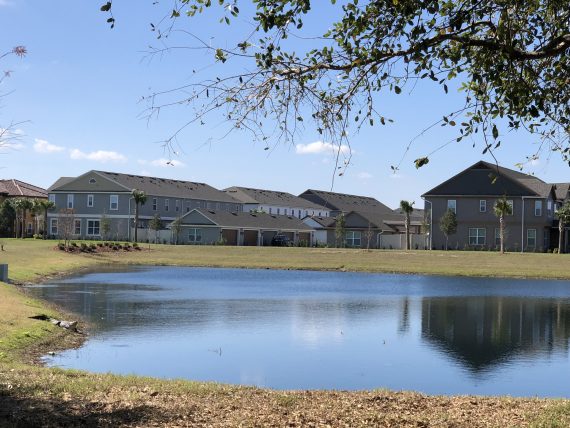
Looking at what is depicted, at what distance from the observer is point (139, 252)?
74.3 m

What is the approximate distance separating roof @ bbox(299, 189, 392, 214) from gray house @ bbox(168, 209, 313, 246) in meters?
25.2

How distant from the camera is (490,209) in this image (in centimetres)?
7875

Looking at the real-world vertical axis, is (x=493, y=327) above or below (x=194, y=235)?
below

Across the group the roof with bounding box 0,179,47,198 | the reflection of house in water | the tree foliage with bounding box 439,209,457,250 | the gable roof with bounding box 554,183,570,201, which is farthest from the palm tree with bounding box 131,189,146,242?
the reflection of house in water

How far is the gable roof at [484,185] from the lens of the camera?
254ft

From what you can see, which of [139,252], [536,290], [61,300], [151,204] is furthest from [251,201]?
[61,300]

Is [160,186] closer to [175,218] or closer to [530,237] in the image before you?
[175,218]

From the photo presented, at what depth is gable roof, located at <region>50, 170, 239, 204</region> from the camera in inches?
3824

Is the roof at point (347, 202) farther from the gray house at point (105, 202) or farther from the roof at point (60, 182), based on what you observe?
the roof at point (60, 182)

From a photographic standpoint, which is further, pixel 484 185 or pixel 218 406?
pixel 484 185

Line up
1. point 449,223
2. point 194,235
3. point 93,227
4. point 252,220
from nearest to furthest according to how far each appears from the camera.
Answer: point 449,223 < point 194,235 < point 93,227 < point 252,220

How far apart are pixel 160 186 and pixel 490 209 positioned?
158 feet

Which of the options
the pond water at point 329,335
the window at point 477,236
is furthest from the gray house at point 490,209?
the pond water at point 329,335

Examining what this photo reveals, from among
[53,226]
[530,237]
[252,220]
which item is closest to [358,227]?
[252,220]
